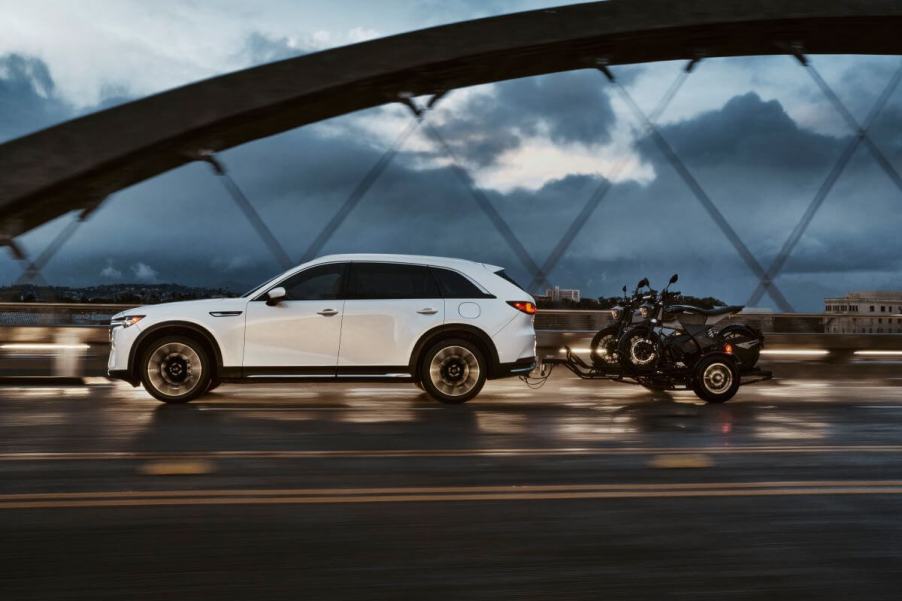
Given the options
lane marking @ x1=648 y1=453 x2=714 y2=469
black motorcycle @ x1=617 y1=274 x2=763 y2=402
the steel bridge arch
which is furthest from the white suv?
the steel bridge arch

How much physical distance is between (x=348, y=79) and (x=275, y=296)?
9137 millimetres

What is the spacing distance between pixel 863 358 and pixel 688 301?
495 cm

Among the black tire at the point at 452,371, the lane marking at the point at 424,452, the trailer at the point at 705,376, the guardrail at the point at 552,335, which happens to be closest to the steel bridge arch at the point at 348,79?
the guardrail at the point at 552,335

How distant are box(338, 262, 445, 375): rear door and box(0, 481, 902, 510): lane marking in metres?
4.86

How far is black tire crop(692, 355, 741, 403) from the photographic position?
10.4m

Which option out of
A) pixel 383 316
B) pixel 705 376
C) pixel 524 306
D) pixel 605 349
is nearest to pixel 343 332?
pixel 383 316

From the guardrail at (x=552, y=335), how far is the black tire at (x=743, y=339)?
119 inches

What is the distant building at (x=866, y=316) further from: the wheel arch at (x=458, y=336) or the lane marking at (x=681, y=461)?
the lane marking at (x=681, y=461)

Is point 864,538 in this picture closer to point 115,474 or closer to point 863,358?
point 115,474

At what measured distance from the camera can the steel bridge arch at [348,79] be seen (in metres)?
17.7

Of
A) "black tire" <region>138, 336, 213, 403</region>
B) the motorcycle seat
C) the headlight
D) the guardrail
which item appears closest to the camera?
"black tire" <region>138, 336, 213, 403</region>

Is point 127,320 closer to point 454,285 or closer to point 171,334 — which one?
point 171,334

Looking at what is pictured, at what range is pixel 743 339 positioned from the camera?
1092cm

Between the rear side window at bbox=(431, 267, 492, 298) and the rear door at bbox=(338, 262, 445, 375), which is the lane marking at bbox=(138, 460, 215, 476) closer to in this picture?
the rear door at bbox=(338, 262, 445, 375)
